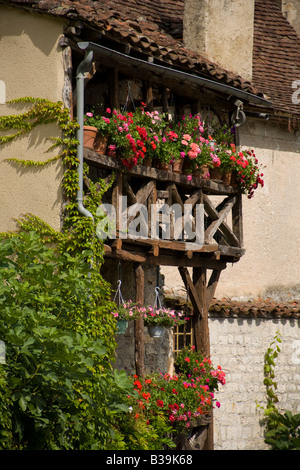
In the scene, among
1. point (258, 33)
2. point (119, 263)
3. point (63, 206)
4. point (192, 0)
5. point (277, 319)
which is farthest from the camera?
point (258, 33)

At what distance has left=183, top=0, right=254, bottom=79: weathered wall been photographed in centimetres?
1306

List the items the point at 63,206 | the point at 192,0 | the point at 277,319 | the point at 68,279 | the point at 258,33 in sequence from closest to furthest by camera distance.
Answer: the point at 68,279, the point at 63,206, the point at 192,0, the point at 277,319, the point at 258,33

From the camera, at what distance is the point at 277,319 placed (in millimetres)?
14422

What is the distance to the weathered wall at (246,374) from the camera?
1334 centimetres

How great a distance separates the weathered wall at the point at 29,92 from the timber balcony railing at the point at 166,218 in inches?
21.0

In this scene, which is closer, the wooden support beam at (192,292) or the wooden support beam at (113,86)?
the wooden support beam at (113,86)

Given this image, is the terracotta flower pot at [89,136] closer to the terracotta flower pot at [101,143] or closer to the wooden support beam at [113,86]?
the terracotta flower pot at [101,143]

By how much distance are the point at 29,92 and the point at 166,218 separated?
2.33m

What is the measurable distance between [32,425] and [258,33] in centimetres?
1049

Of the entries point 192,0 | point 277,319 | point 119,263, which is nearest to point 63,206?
point 119,263

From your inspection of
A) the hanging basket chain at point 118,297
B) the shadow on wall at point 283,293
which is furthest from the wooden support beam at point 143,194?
the shadow on wall at point 283,293

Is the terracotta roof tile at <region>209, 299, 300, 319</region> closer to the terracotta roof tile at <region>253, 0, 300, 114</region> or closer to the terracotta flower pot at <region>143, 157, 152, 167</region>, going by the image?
the terracotta roof tile at <region>253, 0, 300, 114</region>

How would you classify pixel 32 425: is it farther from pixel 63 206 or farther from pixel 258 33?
pixel 258 33

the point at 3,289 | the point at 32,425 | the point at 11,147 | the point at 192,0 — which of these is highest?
the point at 192,0
